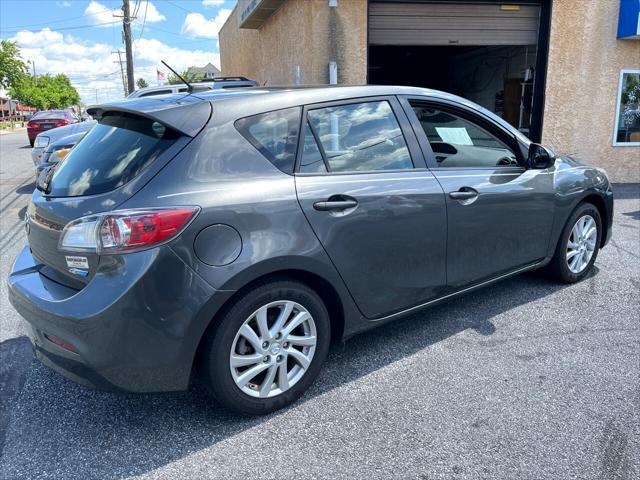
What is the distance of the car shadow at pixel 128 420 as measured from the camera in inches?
98.1

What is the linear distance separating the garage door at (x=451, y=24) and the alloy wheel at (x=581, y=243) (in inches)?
229

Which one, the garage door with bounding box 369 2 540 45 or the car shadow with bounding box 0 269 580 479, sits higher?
the garage door with bounding box 369 2 540 45

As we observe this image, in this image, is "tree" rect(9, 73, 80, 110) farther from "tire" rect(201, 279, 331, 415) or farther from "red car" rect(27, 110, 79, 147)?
"tire" rect(201, 279, 331, 415)

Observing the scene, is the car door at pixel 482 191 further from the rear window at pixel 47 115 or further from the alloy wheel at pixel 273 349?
the rear window at pixel 47 115

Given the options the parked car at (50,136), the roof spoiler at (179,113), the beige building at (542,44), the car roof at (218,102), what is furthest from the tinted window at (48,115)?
the roof spoiler at (179,113)

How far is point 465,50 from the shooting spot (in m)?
18.0

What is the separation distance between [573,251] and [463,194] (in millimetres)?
1718

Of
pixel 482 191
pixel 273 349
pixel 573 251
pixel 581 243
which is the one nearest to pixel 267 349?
pixel 273 349

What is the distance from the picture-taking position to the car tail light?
2.35 metres

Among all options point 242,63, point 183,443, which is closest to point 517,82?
point 242,63

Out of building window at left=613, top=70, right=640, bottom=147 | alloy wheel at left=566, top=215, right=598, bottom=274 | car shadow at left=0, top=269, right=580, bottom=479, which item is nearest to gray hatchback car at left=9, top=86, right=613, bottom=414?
car shadow at left=0, top=269, right=580, bottom=479

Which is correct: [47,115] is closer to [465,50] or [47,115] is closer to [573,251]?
[465,50]

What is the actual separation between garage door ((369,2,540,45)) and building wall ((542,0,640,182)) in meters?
0.59

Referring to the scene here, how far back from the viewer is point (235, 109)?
2732 millimetres
